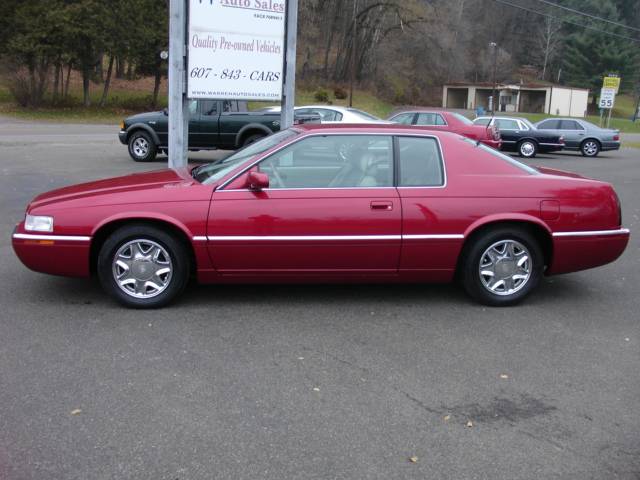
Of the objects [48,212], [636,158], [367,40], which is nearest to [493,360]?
[48,212]

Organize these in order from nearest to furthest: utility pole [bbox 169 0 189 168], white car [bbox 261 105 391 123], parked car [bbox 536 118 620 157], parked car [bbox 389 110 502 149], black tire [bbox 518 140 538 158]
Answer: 1. utility pole [bbox 169 0 189 168]
2. white car [bbox 261 105 391 123]
3. parked car [bbox 389 110 502 149]
4. black tire [bbox 518 140 538 158]
5. parked car [bbox 536 118 620 157]

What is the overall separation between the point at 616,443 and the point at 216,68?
733cm

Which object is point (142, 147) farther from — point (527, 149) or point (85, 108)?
point (85, 108)

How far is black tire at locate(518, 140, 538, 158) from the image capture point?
78.0 ft

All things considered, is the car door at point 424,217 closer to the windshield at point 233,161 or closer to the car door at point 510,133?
the windshield at point 233,161

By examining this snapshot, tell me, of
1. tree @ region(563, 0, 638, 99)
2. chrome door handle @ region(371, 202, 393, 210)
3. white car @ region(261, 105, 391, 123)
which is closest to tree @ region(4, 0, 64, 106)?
white car @ region(261, 105, 391, 123)

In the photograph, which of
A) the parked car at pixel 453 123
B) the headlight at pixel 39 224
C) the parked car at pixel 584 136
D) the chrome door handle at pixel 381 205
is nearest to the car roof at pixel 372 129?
the chrome door handle at pixel 381 205

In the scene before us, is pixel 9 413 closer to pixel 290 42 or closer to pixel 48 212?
pixel 48 212

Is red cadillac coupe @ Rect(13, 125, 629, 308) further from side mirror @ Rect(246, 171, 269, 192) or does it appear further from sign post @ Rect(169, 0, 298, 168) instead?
sign post @ Rect(169, 0, 298, 168)

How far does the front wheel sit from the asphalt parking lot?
790 inches

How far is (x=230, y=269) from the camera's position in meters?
5.32

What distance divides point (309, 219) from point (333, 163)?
59cm

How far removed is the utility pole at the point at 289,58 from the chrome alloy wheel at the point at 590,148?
59.3 feet

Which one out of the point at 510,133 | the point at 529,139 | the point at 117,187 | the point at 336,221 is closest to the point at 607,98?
the point at 529,139
